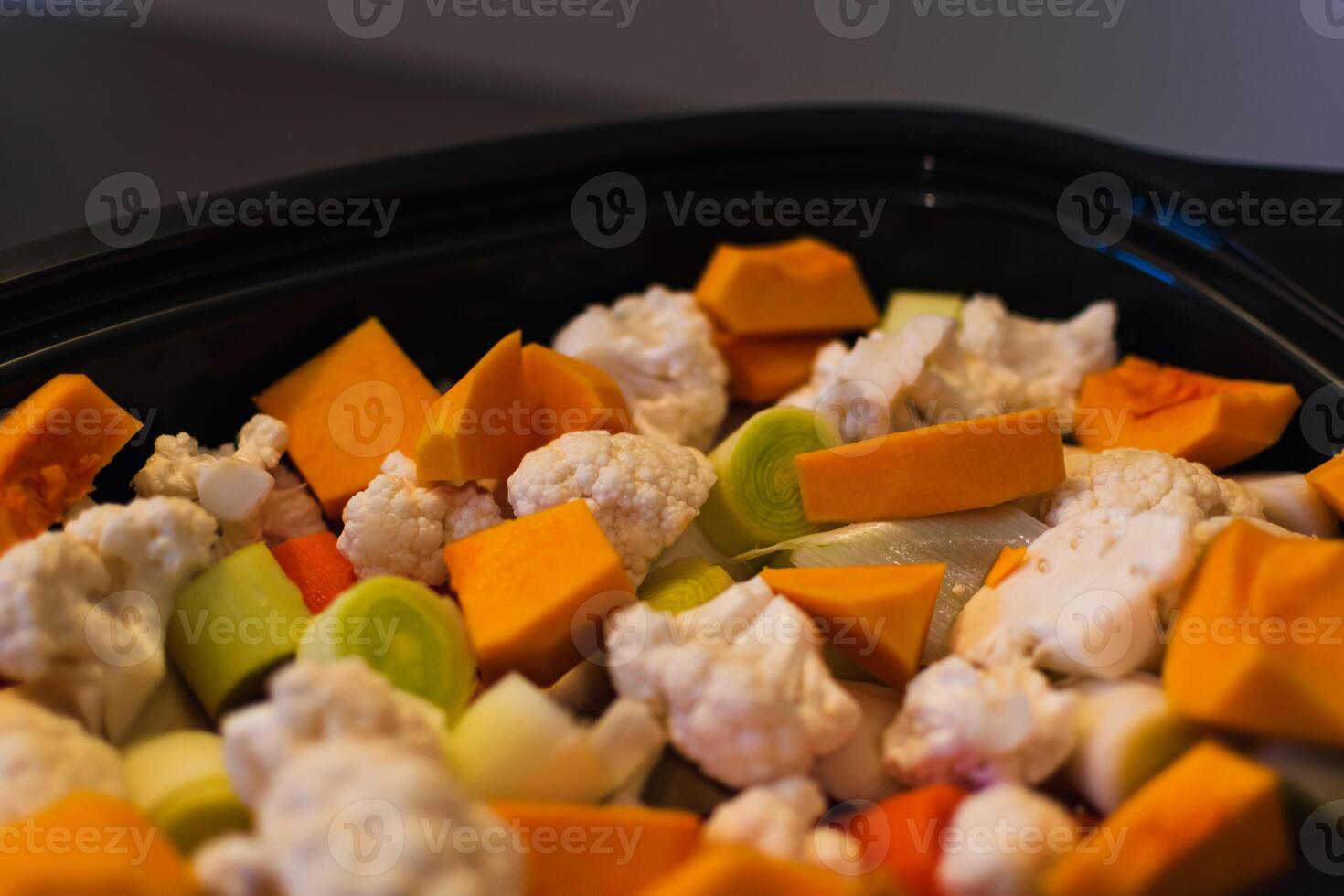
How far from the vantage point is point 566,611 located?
97 cm

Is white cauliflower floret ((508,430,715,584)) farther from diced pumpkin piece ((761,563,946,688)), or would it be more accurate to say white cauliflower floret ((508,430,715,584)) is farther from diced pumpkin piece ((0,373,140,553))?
diced pumpkin piece ((0,373,140,553))

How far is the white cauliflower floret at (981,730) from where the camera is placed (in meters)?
0.88

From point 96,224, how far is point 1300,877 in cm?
132

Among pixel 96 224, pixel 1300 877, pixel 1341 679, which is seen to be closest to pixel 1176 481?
pixel 1341 679

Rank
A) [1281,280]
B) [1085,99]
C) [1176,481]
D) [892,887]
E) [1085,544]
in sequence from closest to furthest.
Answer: [892,887]
[1085,544]
[1176,481]
[1281,280]
[1085,99]

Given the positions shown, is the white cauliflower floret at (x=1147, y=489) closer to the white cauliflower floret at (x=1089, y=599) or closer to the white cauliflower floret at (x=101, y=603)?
the white cauliflower floret at (x=1089, y=599)

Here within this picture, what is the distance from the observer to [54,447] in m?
1.06

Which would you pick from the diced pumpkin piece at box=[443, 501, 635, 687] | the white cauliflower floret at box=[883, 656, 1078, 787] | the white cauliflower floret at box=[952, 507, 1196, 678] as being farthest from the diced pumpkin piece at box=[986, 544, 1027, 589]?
the diced pumpkin piece at box=[443, 501, 635, 687]

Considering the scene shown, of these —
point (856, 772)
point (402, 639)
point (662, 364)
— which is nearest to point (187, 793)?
point (402, 639)

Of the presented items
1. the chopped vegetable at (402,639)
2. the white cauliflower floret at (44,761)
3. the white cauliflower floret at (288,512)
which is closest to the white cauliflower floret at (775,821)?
the chopped vegetable at (402,639)

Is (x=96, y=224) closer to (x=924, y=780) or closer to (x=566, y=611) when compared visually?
(x=566, y=611)

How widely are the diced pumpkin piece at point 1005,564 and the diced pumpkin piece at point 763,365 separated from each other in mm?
416

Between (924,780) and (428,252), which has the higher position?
(428,252)

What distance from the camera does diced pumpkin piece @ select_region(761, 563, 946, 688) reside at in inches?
38.6
